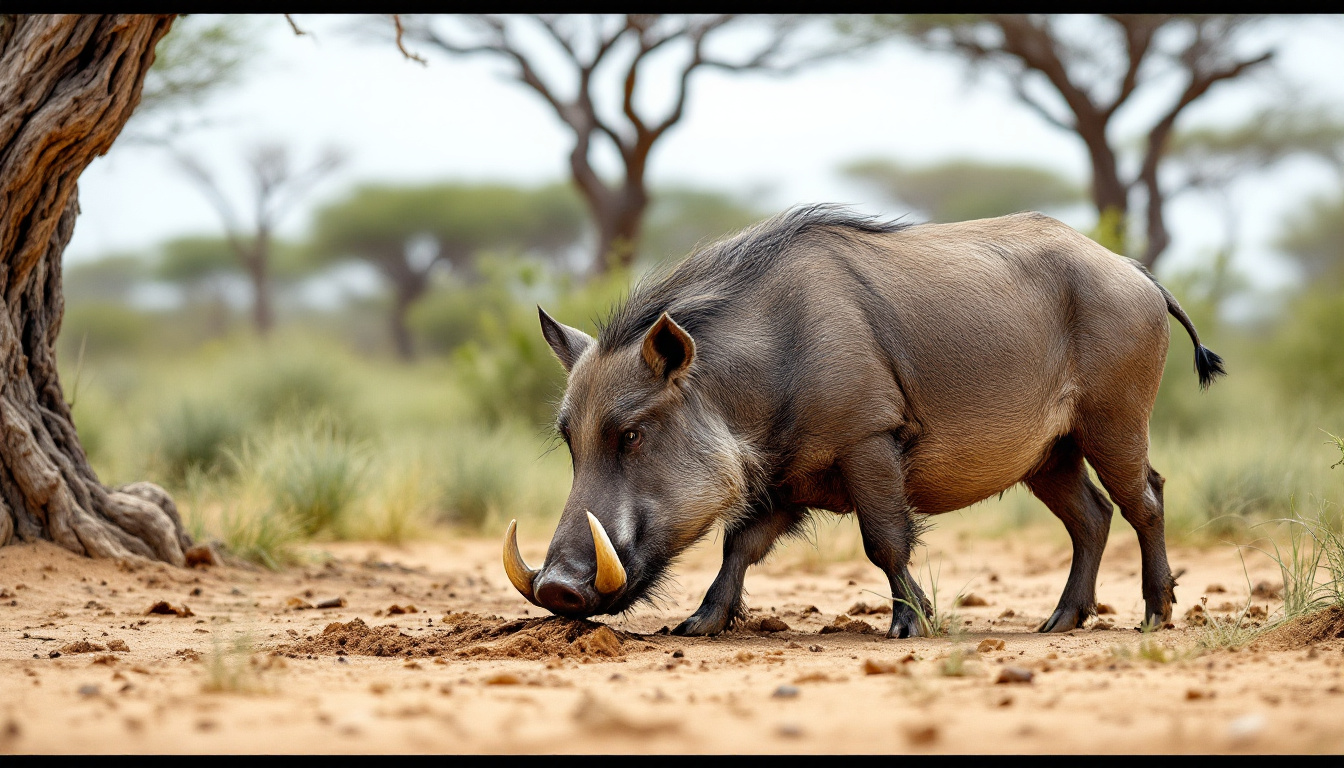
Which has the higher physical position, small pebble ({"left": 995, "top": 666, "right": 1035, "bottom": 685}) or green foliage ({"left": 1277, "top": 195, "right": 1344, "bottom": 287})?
small pebble ({"left": 995, "top": 666, "right": 1035, "bottom": 685})

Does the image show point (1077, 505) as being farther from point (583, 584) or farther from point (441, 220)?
point (441, 220)

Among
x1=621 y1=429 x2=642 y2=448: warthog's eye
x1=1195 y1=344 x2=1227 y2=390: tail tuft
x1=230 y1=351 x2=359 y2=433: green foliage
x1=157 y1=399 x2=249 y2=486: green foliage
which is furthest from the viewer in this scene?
x1=230 y1=351 x2=359 y2=433: green foliage

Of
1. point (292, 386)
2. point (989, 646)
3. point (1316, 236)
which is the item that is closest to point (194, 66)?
point (292, 386)

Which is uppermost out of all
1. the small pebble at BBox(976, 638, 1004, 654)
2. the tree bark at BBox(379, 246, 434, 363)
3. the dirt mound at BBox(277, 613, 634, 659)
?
the dirt mound at BBox(277, 613, 634, 659)

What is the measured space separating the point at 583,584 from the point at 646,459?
64 cm

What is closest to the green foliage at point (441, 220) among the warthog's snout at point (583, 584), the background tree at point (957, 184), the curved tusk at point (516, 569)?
the background tree at point (957, 184)

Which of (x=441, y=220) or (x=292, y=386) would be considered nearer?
(x=292, y=386)

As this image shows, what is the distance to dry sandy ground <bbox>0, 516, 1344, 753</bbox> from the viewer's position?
8.96 feet

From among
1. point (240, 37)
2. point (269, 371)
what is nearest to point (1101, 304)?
point (269, 371)

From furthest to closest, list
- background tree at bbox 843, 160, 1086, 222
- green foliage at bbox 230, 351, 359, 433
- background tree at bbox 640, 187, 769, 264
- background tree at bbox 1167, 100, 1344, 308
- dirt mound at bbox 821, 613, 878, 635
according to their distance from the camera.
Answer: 1. background tree at bbox 640, 187, 769, 264
2. background tree at bbox 843, 160, 1086, 222
3. background tree at bbox 1167, 100, 1344, 308
4. green foliage at bbox 230, 351, 359, 433
5. dirt mound at bbox 821, 613, 878, 635

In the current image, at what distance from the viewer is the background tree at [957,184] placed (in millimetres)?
38875

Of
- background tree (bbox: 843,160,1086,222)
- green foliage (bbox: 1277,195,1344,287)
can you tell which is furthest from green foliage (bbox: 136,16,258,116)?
green foliage (bbox: 1277,195,1344,287)

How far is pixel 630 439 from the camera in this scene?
4895mm

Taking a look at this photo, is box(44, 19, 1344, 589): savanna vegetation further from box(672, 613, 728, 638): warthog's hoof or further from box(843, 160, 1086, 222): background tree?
box(672, 613, 728, 638): warthog's hoof
